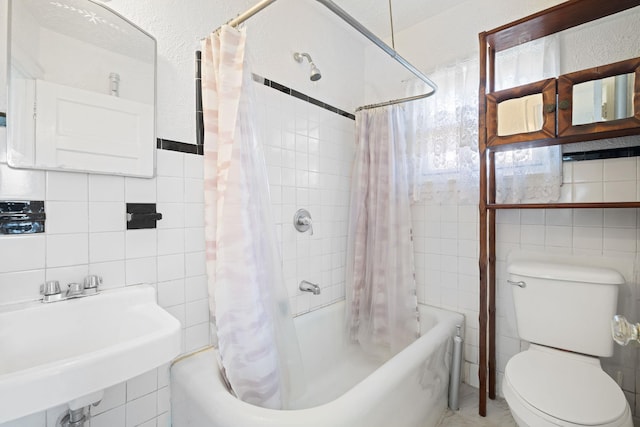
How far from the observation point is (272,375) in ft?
3.69

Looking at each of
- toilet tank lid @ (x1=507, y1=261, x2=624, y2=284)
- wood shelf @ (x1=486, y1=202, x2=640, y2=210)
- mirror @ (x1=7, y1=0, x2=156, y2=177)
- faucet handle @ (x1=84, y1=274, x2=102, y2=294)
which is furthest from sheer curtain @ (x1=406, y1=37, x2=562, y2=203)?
faucet handle @ (x1=84, y1=274, x2=102, y2=294)

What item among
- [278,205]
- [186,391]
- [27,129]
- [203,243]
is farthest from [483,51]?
[186,391]

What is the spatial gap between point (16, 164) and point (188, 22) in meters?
0.91

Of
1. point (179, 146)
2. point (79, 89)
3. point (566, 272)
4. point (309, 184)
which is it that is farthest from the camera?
point (309, 184)

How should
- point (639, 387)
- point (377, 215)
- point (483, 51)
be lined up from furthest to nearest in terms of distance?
1. point (377, 215)
2. point (483, 51)
3. point (639, 387)

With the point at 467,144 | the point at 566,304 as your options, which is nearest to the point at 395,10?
the point at 467,144

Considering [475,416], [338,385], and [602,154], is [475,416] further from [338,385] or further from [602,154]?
[602,154]

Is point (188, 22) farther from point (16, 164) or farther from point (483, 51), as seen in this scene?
point (483, 51)

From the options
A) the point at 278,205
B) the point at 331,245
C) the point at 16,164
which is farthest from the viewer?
the point at 331,245

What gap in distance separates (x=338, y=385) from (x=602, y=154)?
1957 millimetres

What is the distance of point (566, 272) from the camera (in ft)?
4.62

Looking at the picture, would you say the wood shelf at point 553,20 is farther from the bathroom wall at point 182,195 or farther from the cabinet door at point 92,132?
the cabinet door at point 92,132

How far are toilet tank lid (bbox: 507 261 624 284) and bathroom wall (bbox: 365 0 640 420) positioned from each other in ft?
0.43

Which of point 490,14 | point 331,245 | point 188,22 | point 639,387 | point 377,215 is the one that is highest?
point 490,14
